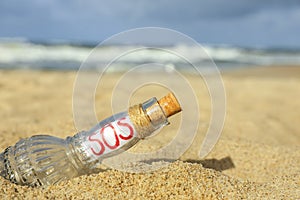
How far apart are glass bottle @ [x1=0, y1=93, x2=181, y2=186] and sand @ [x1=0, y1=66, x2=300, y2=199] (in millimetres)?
41

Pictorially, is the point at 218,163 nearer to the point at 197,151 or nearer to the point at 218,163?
the point at 218,163

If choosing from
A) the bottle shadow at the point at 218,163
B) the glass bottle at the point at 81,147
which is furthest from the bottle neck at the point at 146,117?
the bottle shadow at the point at 218,163

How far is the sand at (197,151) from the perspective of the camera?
133 centimetres

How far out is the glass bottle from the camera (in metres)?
1.27

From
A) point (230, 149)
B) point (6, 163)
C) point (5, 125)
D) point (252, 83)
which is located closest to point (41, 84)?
point (5, 125)

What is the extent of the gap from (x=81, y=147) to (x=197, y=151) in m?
0.96

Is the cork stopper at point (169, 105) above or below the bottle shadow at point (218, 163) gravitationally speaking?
above

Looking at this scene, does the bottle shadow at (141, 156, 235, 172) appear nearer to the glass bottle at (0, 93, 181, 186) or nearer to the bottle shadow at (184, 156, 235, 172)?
the bottle shadow at (184, 156, 235, 172)

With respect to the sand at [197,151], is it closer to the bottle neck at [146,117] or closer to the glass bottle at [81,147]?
the glass bottle at [81,147]

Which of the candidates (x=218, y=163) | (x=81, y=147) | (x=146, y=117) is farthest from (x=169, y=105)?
(x=218, y=163)

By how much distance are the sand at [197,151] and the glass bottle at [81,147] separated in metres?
0.04

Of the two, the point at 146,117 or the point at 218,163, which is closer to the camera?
the point at 146,117

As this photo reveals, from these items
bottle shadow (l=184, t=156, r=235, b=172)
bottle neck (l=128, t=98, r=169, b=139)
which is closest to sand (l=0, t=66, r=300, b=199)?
bottle shadow (l=184, t=156, r=235, b=172)

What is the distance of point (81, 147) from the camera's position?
132 cm
